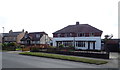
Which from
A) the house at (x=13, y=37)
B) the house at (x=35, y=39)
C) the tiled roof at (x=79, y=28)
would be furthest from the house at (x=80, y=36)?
the house at (x=13, y=37)

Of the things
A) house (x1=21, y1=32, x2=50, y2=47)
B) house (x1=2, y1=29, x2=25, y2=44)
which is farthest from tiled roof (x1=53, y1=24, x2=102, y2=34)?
house (x1=2, y1=29, x2=25, y2=44)

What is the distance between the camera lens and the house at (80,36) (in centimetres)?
3713

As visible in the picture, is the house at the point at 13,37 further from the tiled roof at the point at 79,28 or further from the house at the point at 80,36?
the tiled roof at the point at 79,28

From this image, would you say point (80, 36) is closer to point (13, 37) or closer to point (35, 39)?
point (35, 39)

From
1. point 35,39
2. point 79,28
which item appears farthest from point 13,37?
point 79,28

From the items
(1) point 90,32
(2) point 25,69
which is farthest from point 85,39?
(2) point 25,69

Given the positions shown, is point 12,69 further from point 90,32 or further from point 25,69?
point 90,32

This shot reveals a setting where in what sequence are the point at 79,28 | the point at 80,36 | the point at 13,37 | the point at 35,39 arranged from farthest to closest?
1. the point at 13,37
2. the point at 35,39
3. the point at 79,28
4. the point at 80,36

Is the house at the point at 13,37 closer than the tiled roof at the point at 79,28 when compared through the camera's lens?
No

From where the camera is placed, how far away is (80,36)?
3972 centimetres

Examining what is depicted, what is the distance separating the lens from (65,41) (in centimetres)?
4191

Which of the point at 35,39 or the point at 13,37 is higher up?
the point at 13,37

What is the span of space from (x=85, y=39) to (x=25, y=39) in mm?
29948

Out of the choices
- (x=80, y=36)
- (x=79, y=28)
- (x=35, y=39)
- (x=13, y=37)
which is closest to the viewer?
(x=80, y=36)
